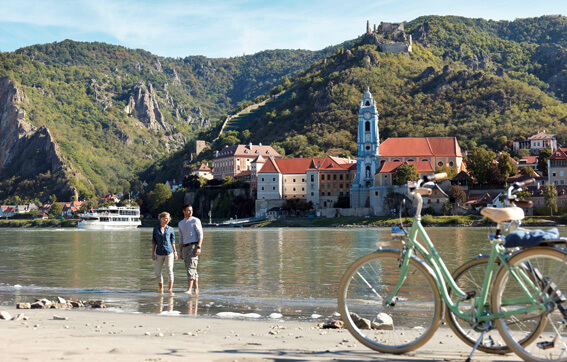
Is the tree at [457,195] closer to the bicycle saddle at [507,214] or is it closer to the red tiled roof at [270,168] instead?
the red tiled roof at [270,168]

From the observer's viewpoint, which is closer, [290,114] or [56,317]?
[56,317]

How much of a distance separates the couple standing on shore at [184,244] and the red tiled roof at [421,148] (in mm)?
100307

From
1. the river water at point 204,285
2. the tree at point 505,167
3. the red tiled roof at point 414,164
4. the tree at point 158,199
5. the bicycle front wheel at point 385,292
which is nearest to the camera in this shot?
the bicycle front wheel at point 385,292

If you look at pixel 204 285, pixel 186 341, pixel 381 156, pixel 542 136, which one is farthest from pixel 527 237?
pixel 542 136

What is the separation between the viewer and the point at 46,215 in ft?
543

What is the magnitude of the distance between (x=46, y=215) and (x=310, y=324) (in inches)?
6473

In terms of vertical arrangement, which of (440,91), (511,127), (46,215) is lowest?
(46,215)

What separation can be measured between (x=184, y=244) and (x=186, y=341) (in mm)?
6667

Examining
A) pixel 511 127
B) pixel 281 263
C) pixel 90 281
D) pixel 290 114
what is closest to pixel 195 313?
pixel 90 281

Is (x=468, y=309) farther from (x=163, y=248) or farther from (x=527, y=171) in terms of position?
(x=527, y=171)

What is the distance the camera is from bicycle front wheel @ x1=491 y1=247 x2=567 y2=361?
7020 mm

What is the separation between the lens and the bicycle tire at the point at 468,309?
7.56 meters

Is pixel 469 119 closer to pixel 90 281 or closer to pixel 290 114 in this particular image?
pixel 290 114

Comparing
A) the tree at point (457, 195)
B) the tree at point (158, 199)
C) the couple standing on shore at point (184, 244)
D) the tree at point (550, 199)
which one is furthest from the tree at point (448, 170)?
the couple standing on shore at point (184, 244)
